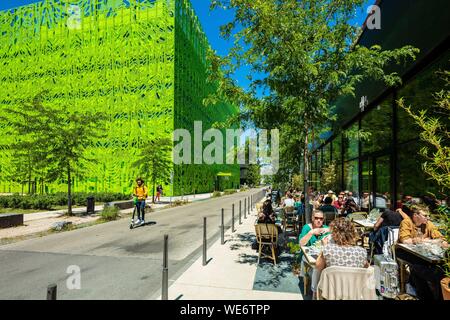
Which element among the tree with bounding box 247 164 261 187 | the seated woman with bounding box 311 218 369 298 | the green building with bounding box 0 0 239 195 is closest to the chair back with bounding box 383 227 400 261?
the seated woman with bounding box 311 218 369 298

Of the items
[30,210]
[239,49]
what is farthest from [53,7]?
[239,49]

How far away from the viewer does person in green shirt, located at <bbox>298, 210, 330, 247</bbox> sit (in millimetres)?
5418

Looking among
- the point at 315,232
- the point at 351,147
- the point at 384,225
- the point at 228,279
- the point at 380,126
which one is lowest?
the point at 228,279

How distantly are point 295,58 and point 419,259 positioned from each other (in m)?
4.23

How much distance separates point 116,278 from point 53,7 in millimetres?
46708

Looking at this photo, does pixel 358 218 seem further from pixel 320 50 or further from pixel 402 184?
pixel 320 50

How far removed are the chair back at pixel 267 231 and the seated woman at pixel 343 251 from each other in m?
3.16

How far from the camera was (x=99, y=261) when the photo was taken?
7371 millimetres

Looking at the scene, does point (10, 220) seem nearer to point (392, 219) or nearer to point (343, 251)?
point (343, 251)

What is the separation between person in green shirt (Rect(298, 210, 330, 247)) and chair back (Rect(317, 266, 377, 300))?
1.89 metres

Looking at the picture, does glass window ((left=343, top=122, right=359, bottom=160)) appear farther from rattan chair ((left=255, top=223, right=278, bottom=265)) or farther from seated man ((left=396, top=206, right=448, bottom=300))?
rattan chair ((left=255, top=223, right=278, bottom=265))

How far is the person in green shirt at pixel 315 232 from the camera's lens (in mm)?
5418

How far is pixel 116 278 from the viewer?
19.9 ft

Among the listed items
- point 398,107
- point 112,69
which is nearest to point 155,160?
point 112,69
